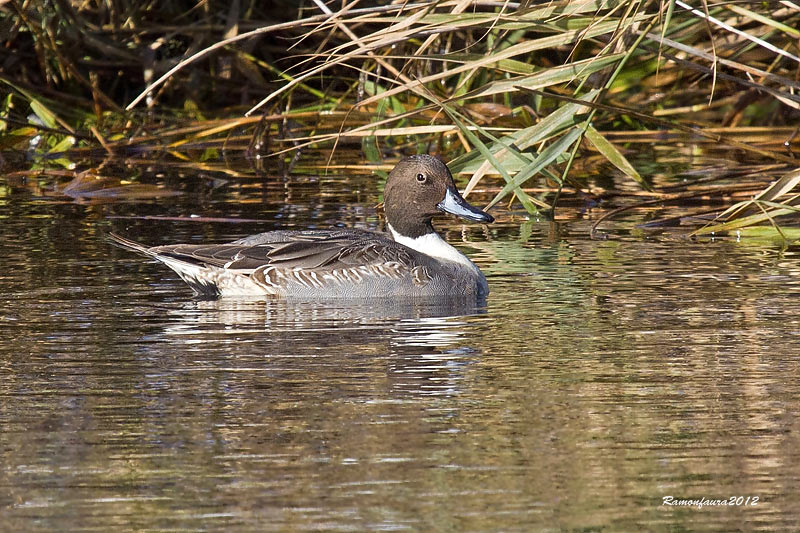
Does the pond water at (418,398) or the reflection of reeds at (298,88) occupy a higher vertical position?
the reflection of reeds at (298,88)

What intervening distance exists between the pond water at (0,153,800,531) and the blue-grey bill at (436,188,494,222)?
311 mm

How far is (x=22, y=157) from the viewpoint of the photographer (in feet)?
40.9

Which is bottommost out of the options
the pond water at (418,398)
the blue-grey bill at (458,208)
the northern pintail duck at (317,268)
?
the pond water at (418,398)

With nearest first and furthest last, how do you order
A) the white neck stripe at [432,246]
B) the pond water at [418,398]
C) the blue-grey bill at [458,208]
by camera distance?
the pond water at [418,398], the white neck stripe at [432,246], the blue-grey bill at [458,208]

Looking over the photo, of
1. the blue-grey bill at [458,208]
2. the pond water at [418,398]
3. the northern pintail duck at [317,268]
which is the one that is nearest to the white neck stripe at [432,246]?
the northern pintail duck at [317,268]

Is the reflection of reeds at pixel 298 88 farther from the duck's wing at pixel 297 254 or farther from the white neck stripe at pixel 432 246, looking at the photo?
the duck's wing at pixel 297 254

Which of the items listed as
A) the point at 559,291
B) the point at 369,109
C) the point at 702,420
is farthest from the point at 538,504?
the point at 369,109

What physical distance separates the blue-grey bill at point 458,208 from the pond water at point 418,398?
31cm

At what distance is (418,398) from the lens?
500cm

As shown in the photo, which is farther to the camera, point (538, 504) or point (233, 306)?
point (233, 306)

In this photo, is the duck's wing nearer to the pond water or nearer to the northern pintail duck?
the northern pintail duck

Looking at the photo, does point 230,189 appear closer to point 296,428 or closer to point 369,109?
point 369,109

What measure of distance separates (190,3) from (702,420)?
10208 mm

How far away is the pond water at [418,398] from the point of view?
3.91 m
